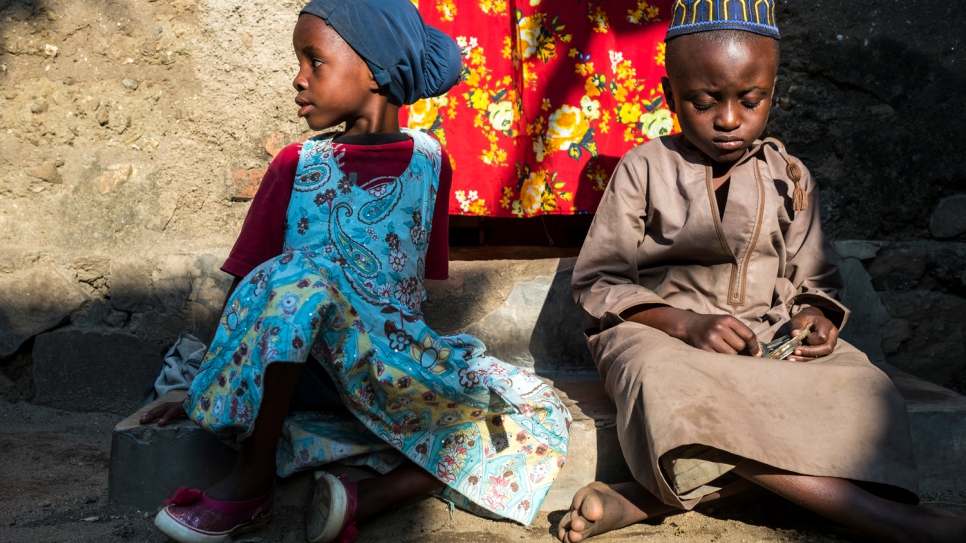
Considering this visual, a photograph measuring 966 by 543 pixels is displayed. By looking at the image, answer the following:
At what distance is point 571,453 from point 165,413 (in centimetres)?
99

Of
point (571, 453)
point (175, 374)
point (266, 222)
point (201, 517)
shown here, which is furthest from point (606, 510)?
point (175, 374)

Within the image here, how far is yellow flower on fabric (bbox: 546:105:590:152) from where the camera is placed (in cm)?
297

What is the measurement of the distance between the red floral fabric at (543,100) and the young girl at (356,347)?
708 millimetres

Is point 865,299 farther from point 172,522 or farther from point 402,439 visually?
point 172,522

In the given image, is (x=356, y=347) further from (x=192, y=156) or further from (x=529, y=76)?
(x=529, y=76)

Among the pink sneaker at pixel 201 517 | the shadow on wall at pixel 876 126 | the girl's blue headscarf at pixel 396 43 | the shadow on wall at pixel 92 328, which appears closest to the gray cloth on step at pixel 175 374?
the shadow on wall at pixel 92 328

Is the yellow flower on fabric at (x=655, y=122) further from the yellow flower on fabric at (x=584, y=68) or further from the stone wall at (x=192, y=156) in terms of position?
the stone wall at (x=192, y=156)

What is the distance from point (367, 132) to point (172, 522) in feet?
3.39

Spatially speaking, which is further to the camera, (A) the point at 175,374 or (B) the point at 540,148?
(B) the point at 540,148

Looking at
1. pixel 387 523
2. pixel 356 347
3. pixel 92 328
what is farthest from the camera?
pixel 92 328

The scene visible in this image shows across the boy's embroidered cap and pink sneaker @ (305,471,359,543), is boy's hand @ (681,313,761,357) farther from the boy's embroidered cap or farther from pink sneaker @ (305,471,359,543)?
pink sneaker @ (305,471,359,543)

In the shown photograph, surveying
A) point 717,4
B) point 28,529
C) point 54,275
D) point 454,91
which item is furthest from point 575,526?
point 54,275

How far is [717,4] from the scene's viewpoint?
7.09 ft

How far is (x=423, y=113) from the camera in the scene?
295 cm
